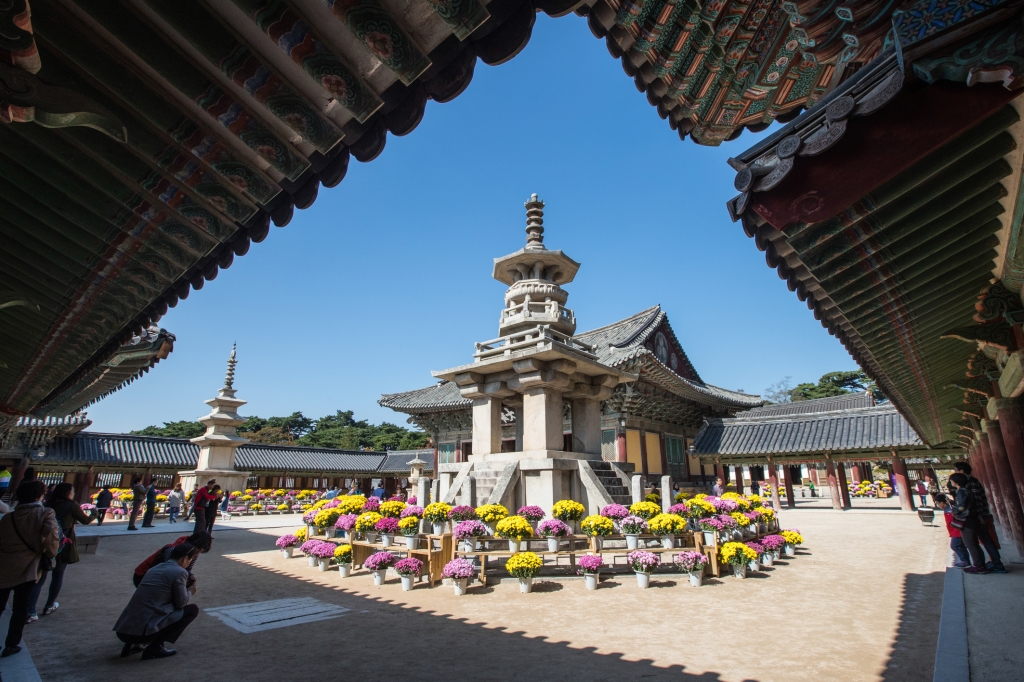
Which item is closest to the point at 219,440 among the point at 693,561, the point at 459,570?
the point at 459,570

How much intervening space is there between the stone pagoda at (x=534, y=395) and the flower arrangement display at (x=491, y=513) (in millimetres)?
863

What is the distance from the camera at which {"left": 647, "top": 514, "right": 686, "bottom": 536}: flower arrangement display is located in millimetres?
8828

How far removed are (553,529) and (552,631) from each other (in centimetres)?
314

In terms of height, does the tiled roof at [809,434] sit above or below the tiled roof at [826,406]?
below

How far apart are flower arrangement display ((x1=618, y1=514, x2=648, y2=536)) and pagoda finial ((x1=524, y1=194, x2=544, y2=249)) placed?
758 centimetres

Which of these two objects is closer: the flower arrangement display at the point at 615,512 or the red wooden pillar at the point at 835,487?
the flower arrangement display at the point at 615,512

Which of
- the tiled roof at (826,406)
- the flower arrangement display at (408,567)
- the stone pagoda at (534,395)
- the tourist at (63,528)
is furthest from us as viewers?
the tiled roof at (826,406)

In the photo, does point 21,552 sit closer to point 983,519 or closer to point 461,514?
point 461,514

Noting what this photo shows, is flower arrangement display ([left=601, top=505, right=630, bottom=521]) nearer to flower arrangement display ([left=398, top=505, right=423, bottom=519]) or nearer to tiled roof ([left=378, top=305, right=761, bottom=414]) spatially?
flower arrangement display ([left=398, top=505, right=423, bottom=519])

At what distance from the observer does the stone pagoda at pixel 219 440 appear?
25172 mm

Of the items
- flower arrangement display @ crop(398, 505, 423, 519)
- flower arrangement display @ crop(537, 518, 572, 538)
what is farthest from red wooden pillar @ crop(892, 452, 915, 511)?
flower arrangement display @ crop(398, 505, 423, 519)

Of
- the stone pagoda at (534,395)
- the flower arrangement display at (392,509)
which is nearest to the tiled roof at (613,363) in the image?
the stone pagoda at (534,395)

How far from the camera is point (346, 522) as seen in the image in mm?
10352

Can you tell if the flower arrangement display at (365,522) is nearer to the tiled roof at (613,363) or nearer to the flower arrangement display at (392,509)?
the flower arrangement display at (392,509)
